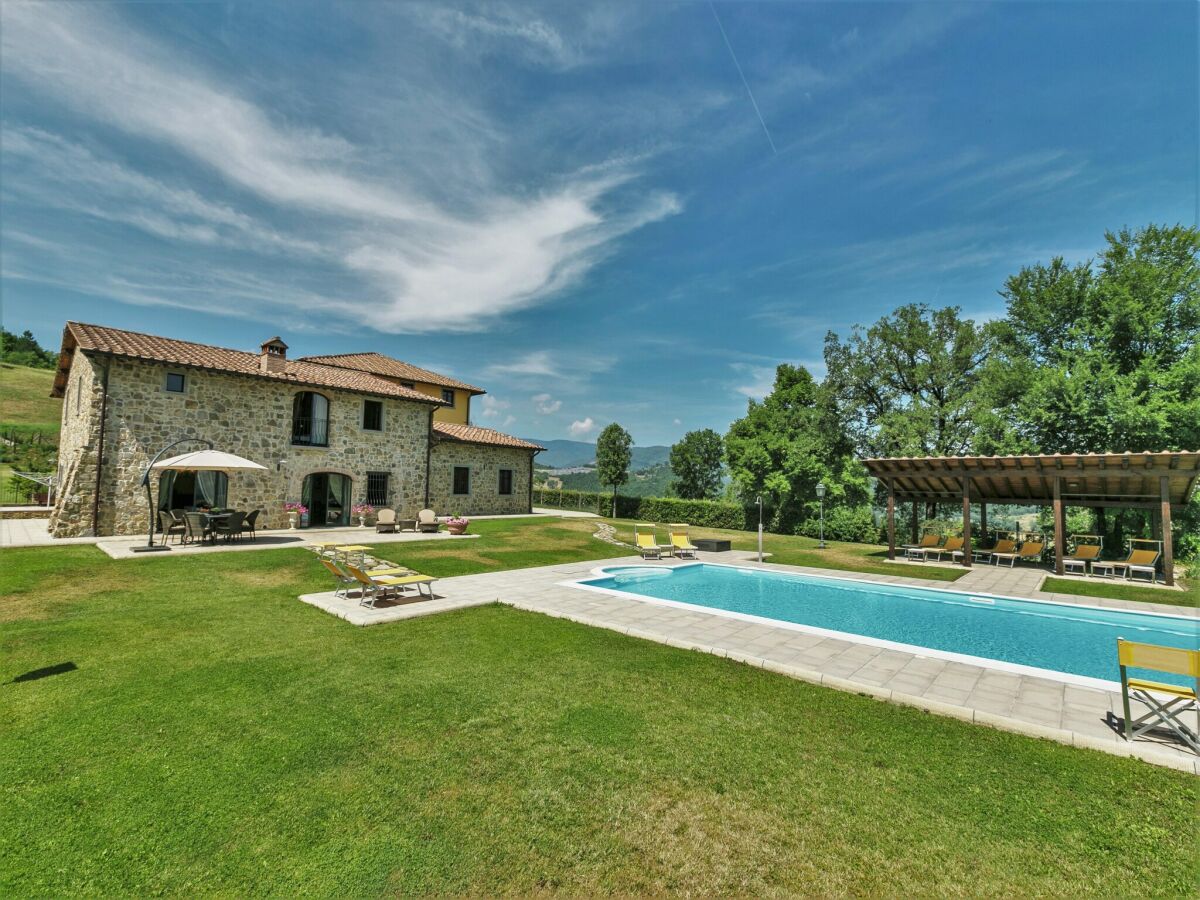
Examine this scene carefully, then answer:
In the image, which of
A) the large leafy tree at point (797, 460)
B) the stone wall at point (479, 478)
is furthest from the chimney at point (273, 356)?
the large leafy tree at point (797, 460)

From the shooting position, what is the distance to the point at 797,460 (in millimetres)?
30359

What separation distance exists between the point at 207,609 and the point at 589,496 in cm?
3040

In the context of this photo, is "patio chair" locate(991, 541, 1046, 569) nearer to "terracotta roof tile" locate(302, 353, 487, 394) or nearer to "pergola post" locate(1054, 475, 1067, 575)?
"pergola post" locate(1054, 475, 1067, 575)

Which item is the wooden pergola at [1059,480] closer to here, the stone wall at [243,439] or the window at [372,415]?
the stone wall at [243,439]

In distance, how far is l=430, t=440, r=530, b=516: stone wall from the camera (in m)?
24.2

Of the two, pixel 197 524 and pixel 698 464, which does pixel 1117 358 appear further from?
pixel 197 524

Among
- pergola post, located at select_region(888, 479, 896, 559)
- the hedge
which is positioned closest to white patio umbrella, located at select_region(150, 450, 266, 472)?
pergola post, located at select_region(888, 479, 896, 559)

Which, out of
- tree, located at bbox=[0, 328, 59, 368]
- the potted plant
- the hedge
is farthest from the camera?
tree, located at bbox=[0, 328, 59, 368]

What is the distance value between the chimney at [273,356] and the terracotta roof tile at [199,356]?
0.17 metres

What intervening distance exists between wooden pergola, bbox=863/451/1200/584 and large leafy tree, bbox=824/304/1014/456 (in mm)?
8667

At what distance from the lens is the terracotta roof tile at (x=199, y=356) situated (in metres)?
14.7

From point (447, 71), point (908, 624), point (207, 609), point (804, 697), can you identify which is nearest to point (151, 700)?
point (207, 609)

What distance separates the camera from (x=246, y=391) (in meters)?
17.2

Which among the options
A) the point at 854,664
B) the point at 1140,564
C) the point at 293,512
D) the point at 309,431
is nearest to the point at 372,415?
the point at 309,431
